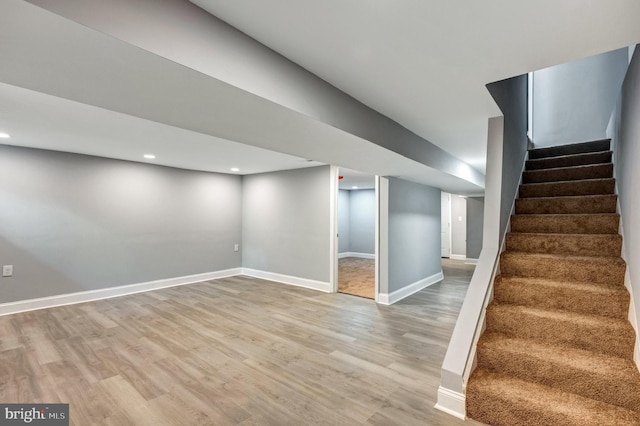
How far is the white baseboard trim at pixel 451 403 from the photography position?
75.9 inches

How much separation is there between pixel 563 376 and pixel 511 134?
7.07 ft

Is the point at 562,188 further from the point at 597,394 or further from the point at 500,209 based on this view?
the point at 597,394

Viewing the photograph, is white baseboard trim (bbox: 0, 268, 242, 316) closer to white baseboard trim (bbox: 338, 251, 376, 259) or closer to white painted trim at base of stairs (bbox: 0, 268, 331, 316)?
white painted trim at base of stairs (bbox: 0, 268, 331, 316)

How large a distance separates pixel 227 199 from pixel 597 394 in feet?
20.2

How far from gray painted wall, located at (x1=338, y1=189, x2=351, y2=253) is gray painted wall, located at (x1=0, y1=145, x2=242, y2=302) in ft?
13.8

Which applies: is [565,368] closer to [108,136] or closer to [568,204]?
[568,204]

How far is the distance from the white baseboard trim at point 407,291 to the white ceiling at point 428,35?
125 inches

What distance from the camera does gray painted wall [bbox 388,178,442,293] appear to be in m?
4.64

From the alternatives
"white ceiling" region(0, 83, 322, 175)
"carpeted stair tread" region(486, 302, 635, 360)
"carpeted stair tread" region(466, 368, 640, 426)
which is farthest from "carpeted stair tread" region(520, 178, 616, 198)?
"white ceiling" region(0, 83, 322, 175)

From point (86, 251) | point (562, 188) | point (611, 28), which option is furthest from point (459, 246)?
point (86, 251)

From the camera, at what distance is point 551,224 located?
2.87 m

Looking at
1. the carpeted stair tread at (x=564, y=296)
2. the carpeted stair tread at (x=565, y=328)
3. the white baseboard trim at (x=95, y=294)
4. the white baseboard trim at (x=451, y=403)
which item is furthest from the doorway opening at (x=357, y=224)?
the white baseboard trim at (x=451, y=403)

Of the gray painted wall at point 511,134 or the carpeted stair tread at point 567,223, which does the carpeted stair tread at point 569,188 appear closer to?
the gray painted wall at point 511,134

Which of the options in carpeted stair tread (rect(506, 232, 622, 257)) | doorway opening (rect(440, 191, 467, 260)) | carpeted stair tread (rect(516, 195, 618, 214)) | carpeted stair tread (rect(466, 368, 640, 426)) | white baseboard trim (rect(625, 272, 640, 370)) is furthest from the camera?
doorway opening (rect(440, 191, 467, 260))
